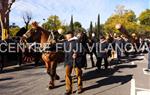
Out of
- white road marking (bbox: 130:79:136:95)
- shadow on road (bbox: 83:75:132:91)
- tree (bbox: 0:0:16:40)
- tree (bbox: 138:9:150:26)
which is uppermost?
tree (bbox: 138:9:150:26)

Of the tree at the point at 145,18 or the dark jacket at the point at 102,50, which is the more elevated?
the tree at the point at 145,18

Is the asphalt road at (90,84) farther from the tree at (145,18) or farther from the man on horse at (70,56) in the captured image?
the tree at (145,18)

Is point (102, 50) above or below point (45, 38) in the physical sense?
below

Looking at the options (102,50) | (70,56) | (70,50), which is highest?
(102,50)

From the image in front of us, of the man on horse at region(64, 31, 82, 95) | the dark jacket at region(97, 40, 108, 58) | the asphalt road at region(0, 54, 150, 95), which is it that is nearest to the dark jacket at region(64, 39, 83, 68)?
the man on horse at region(64, 31, 82, 95)

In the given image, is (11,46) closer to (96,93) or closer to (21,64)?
(21,64)

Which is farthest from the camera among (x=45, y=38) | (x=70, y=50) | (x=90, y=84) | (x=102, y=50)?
(x=102, y=50)

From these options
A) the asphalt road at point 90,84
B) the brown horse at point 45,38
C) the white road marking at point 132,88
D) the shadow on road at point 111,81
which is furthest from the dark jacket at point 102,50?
the brown horse at point 45,38

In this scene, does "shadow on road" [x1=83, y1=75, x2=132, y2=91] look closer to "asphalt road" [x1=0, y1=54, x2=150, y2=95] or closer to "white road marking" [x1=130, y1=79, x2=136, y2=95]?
"asphalt road" [x1=0, y1=54, x2=150, y2=95]

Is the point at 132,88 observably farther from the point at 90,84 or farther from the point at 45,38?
the point at 45,38

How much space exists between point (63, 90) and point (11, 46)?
30.0 ft

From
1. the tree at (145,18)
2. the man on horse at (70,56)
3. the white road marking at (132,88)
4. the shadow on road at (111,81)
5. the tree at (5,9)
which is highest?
the tree at (145,18)

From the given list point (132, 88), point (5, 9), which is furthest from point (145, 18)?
point (132, 88)

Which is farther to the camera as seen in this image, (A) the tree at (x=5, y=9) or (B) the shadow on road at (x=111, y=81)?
(A) the tree at (x=5, y=9)
